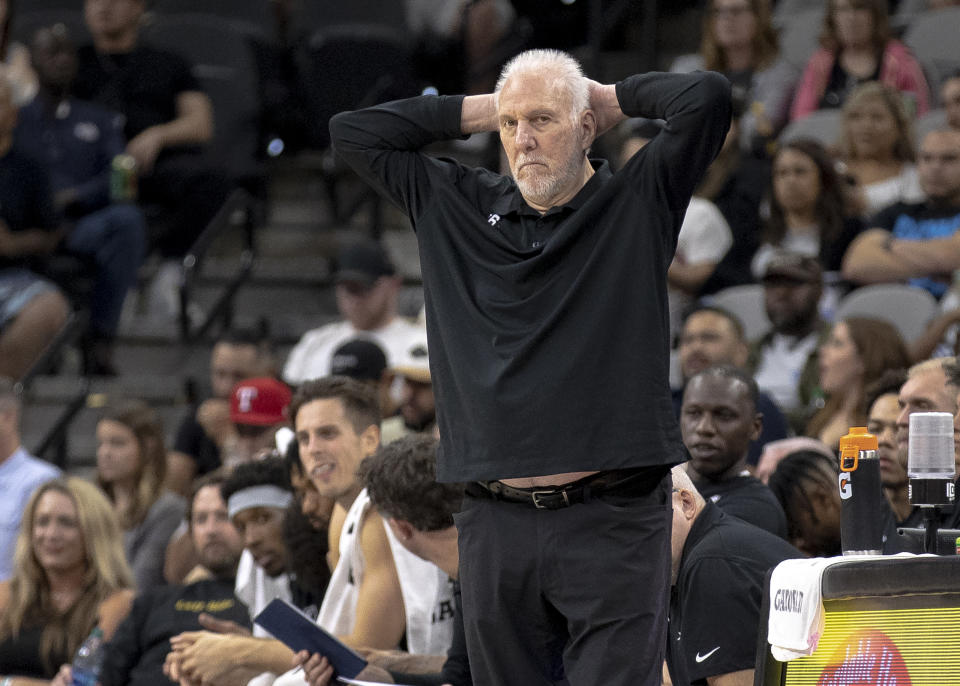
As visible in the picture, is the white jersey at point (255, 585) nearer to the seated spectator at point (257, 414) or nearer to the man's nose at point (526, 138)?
the seated spectator at point (257, 414)

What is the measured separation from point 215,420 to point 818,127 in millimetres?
3747

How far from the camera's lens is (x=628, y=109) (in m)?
3.49

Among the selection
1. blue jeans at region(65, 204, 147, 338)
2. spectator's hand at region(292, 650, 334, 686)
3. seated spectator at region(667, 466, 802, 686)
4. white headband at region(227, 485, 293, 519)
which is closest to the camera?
seated spectator at region(667, 466, 802, 686)

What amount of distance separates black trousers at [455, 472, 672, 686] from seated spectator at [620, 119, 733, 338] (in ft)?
16.0

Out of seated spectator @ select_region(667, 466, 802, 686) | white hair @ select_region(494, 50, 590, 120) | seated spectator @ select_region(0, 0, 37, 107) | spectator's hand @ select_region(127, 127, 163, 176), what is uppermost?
seated spectator @ select_region(0, 0, 37, 107)

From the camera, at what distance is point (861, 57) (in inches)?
357

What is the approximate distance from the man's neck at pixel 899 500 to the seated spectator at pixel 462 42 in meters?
5.70

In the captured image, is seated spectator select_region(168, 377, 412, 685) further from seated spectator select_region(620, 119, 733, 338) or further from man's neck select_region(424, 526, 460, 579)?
seated spectator select_region(620, 119, 733, 338)

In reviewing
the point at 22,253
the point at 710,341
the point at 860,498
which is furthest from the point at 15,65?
the point at 860,498

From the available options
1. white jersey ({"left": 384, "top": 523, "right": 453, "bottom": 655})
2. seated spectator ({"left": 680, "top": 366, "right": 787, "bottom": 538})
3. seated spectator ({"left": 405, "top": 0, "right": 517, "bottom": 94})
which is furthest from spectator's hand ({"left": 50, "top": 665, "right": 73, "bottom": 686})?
seated spectator ({"left": 405, "top": 0, "right": 517, "bottom": 94})

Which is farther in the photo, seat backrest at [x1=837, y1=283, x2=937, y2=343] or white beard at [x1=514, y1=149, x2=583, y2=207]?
seat backrest at [x1=837, y1=283, x2=937, y2=343]

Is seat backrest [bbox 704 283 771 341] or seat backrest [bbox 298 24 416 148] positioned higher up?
seat backrest [bbox 298 24 416 148]

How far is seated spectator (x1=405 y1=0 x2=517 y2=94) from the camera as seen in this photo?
10547 mm

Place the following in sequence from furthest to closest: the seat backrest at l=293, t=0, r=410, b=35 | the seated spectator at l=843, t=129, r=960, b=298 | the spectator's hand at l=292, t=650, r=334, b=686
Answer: the seat backrest at l=293, t=0, r=410, b=35, the seated spectator at l=843, t=129, r=960, b=298, the spectator's hand at l=292, t=650, r=334, b=686
